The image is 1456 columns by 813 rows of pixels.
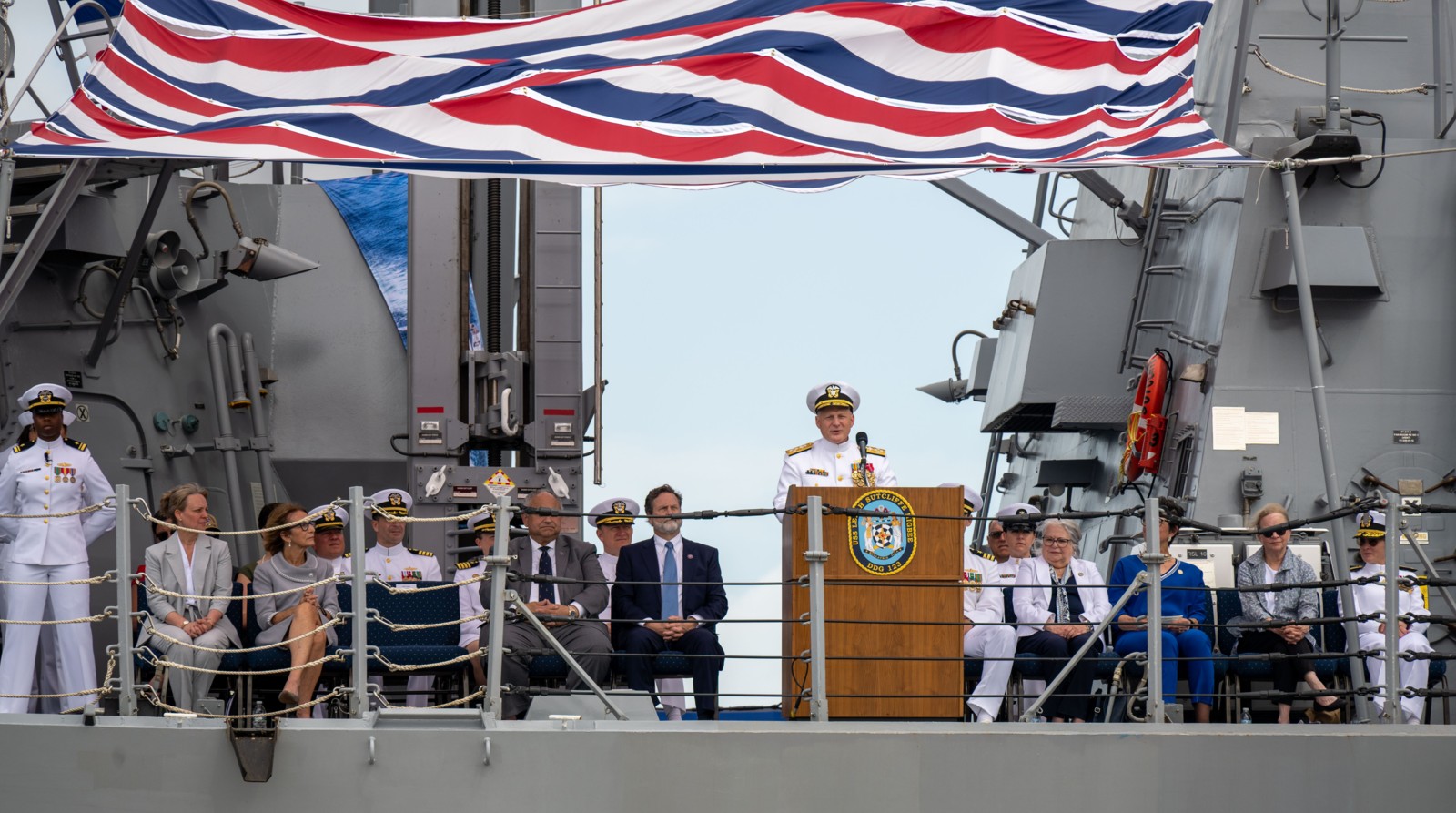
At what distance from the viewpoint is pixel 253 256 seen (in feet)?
37.5

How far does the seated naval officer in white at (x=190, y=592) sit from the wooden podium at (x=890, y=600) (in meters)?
2.25

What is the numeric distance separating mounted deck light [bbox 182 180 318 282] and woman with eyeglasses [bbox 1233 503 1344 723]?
20.3 feet

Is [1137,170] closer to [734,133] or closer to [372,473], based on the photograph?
[734,133]

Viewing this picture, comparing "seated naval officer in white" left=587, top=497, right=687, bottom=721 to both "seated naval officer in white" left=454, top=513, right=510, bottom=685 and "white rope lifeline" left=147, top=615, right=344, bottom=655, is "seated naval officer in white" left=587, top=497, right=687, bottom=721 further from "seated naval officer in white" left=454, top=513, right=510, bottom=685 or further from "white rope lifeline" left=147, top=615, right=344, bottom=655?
"white rope lifeline" left=147, top=615, right=344, bottom=655

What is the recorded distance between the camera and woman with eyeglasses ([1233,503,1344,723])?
25.1ft

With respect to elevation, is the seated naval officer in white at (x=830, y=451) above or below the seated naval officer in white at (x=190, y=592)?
above

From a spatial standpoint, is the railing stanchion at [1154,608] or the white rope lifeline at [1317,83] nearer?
the railing stanchion at [1154,608]

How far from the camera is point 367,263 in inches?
493

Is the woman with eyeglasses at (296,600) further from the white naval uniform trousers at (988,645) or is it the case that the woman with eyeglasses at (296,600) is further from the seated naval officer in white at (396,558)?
the white naval uniform trousers at (988,645)

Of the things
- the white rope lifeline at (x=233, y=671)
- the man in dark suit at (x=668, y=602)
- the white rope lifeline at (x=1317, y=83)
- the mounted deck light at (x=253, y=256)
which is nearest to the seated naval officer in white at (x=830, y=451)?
the man in dark suit at (x=668, y=602)

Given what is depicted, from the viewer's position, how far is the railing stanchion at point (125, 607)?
257 inches

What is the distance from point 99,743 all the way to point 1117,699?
12.8 ft

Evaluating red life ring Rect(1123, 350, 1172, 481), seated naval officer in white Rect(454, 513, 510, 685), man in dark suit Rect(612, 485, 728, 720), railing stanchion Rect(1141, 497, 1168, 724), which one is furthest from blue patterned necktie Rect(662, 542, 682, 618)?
red life ring Rect(1123, 350, 1172, 481)

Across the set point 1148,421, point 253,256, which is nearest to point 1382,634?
point 1148,421
